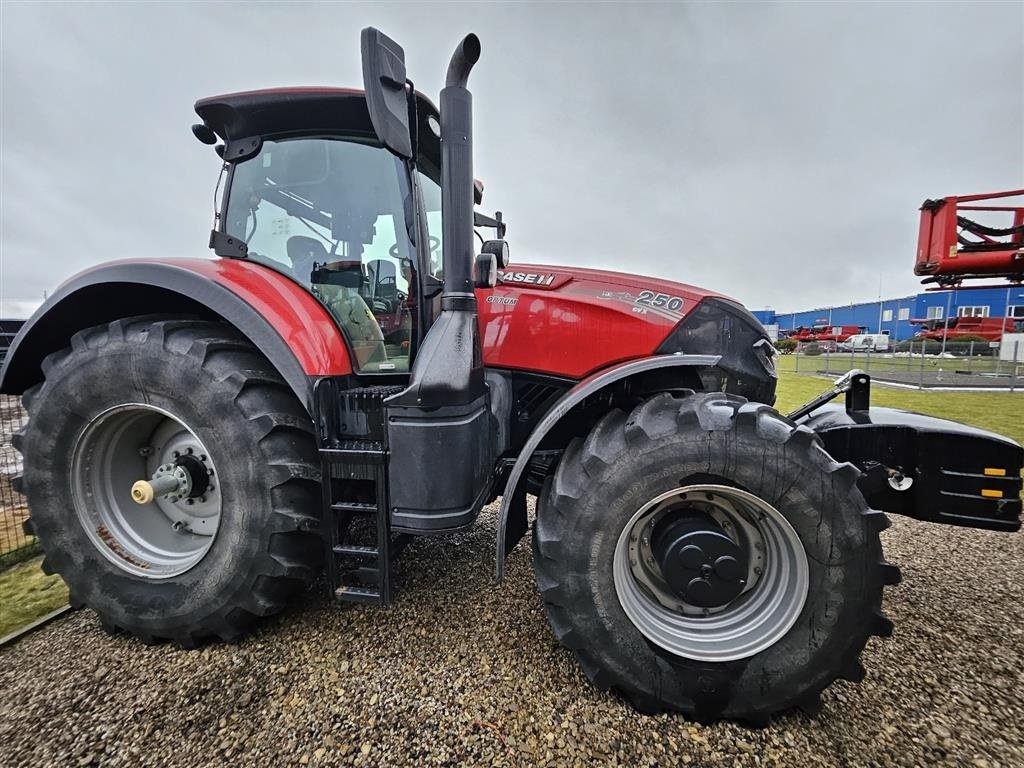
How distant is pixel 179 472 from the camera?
2115mm

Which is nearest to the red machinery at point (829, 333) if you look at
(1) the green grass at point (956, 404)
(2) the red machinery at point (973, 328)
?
(2) the red machinery at point (973, 328)

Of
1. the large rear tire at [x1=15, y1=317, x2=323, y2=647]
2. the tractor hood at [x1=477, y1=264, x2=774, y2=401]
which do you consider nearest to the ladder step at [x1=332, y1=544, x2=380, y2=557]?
the large rear tire at [x1=15, y1=317, x2=323, y2=647]

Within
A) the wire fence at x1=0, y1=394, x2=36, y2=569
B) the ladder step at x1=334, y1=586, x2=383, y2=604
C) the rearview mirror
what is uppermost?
the rearview mirror

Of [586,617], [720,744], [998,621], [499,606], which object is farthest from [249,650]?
[998,621]

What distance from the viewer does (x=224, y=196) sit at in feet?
7.88

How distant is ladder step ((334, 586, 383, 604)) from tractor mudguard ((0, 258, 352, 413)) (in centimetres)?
82

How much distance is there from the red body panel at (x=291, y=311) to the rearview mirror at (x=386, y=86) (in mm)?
854

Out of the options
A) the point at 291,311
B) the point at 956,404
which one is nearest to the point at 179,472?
the point at 291,311

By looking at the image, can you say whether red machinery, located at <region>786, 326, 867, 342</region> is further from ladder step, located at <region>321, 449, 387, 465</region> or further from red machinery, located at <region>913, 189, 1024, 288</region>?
ladder step, located at <region>321, 449, 387, 465</region>

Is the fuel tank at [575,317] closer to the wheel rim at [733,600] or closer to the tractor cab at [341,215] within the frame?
the tractor cab at [341,215]

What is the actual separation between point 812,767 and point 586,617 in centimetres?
84

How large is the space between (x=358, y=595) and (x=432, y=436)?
29.9 inches

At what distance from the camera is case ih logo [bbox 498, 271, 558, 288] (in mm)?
2264

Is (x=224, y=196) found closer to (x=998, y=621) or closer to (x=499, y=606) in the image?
(x=499, y=606)
